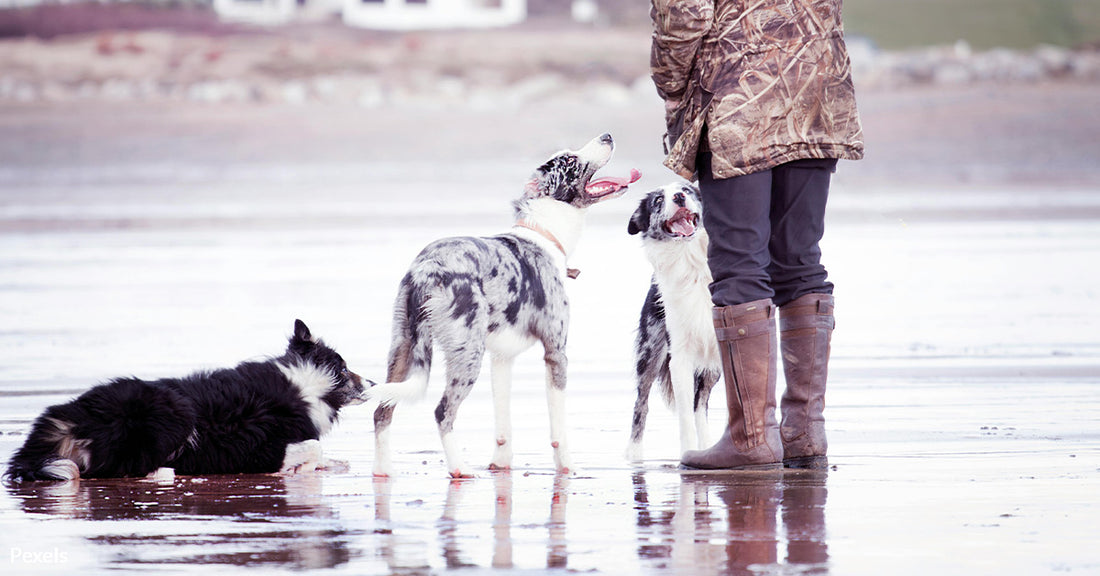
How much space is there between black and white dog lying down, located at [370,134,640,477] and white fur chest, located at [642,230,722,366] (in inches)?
15.6

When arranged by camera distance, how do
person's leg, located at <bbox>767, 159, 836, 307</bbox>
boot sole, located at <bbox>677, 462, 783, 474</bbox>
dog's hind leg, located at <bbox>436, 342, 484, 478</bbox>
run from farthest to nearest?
dog's hind leg, located at <bbox>436, 342, 484, 478</bbox>, person's leg, located at <bbox>767, 159, 836, 307</bbox>, boot sole, located at <bbox>677, 462, 783, 474</bbox>

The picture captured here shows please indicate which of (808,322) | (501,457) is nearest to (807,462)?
(808,322)

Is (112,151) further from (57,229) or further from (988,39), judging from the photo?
(988,39)

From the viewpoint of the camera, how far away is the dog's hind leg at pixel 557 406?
521 cm

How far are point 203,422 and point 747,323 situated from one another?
2022 mm

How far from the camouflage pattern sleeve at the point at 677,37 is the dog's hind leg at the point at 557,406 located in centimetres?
113

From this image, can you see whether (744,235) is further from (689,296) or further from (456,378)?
(456,378)

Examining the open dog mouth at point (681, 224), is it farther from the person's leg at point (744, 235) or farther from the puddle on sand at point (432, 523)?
the puddle on sand at point (432, 523)

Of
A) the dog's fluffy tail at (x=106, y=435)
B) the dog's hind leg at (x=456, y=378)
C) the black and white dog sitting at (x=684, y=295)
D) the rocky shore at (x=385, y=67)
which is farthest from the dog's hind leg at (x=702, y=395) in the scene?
the rocky shore at (x=385, y=67)

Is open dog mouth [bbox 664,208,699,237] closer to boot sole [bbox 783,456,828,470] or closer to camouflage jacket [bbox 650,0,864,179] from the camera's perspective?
camouflage jacket [bbox 650,0,864,179]

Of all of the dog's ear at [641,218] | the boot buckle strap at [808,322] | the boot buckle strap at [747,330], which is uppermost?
the dog's ear at [641,218]

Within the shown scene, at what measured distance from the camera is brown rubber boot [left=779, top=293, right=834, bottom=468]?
512 cm

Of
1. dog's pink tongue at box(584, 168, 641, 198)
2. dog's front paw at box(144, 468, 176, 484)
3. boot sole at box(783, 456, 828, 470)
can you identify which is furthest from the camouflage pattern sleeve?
dog's front paw at box(144, 468, 176, 484)

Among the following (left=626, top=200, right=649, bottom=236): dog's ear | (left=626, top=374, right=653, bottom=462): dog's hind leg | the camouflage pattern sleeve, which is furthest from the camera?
(left=626, top=200, right=649, bottom=236): dog's ear
